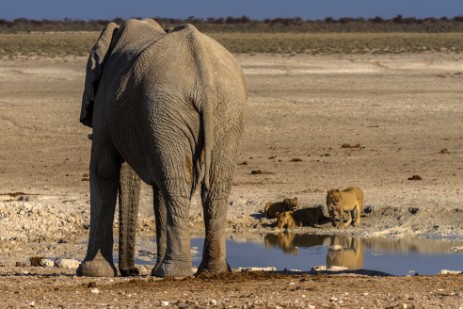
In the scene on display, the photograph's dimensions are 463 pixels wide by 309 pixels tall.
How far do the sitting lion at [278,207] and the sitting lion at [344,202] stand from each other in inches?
16.7

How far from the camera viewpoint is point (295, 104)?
3083cm

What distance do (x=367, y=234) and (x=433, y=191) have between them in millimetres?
2608

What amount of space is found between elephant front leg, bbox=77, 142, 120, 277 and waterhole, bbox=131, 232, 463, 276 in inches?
77.4

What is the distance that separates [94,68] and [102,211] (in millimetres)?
1224

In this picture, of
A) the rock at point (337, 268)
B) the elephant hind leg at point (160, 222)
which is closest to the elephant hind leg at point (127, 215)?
the elephant hind leg at point (160, 222)

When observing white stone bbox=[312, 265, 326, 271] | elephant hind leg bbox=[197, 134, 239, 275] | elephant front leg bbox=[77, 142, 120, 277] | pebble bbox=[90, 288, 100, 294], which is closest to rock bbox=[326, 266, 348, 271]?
white stone bbox=[312, 265, 326, 271]

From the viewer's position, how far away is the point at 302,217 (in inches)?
636

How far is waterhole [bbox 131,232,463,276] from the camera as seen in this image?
44.1 feet

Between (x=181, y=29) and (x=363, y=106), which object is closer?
(x=181, y=29)

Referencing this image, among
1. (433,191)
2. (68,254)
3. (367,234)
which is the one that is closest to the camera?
(68,254)

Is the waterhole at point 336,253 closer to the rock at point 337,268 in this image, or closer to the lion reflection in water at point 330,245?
the lion reflection in water at point 330,245

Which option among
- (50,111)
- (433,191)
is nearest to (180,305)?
(433,191)

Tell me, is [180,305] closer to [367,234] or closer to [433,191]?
[367,234]

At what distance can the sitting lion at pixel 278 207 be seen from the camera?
16.3 meters
